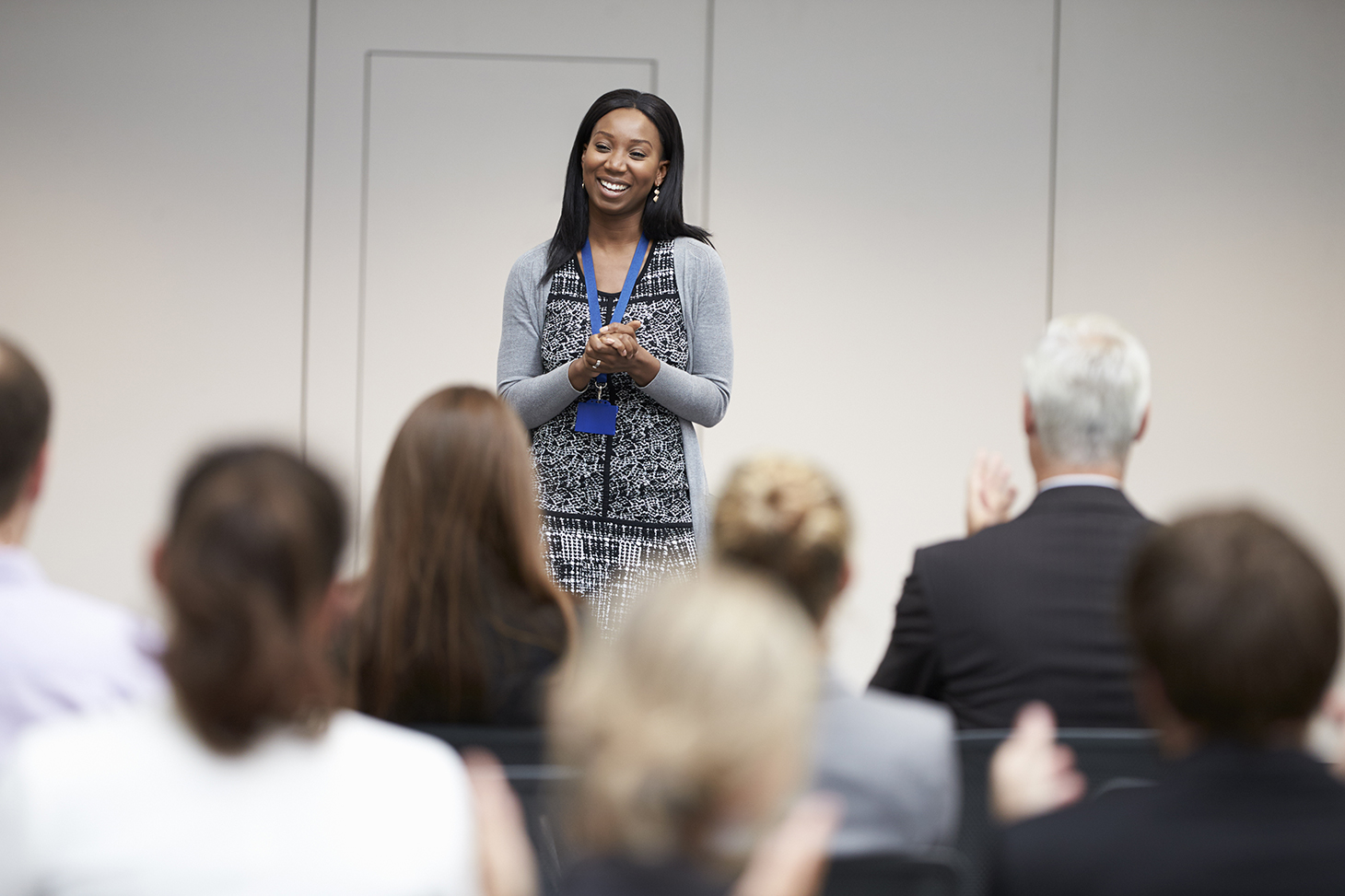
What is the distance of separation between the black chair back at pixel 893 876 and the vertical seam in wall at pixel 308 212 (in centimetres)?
445

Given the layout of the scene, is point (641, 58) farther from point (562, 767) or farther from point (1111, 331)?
point (562, 767)

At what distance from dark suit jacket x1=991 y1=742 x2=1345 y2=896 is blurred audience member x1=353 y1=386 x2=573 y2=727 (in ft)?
2.66

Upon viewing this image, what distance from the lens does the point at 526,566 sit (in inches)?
76.3

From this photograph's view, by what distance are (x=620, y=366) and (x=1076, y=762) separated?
165 cm

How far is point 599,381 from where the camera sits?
3.14m

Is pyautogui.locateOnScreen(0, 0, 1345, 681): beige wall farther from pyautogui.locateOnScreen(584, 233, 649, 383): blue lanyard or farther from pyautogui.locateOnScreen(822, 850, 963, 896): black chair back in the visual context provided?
pyautogui.locateOnScreen(822, 850, 963, 896): black chair back

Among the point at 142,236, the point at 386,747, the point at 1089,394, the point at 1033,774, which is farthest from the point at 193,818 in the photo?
the point at 142,236

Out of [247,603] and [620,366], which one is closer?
[247,603]

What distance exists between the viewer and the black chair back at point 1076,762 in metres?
1.46

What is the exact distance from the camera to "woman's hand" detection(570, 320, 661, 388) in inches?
113

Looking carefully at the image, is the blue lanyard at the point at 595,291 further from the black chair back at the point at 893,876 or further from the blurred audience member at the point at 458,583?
the black chair back at the point at 893,876

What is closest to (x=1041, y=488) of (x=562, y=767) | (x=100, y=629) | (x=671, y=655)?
(x=562, y=767)

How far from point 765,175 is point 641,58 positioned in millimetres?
698

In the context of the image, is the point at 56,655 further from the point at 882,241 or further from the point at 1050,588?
the point at 882,241
